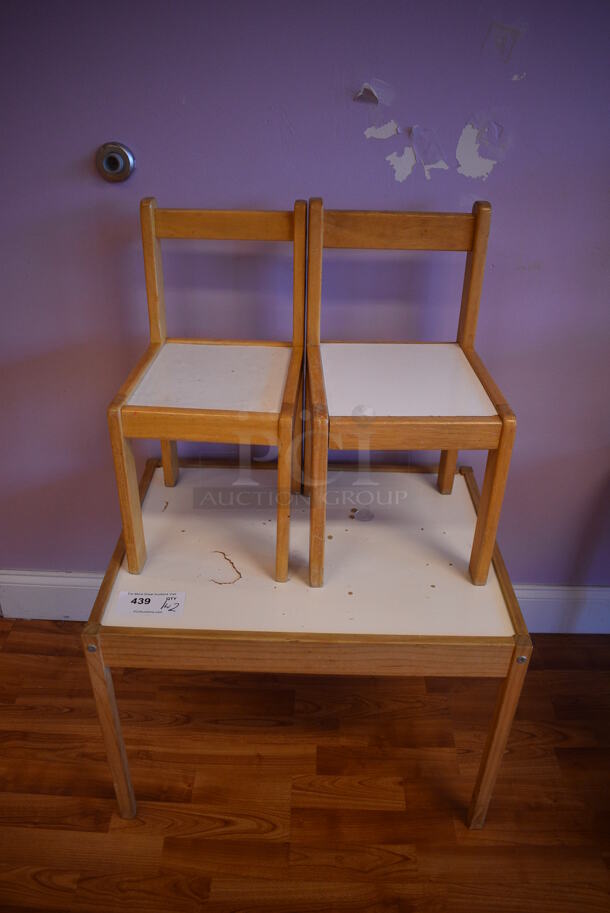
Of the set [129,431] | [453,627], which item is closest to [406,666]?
[453,627]

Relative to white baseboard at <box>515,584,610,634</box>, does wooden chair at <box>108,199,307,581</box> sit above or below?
above

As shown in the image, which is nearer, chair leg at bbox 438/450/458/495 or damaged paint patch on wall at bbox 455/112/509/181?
damaged paint patch on wall at bbox 455/112/509/181

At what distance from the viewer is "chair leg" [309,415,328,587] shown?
1.03 m

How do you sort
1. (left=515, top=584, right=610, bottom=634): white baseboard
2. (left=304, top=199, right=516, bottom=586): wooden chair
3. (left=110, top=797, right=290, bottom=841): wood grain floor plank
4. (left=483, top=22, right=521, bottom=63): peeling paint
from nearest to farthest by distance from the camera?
1. (left=304, top=199, right=516, bottom=586): wooden chair
2. (left=483, top=22, right=521, bottom=63): peeling paint
3. (left=110, top=797, right=290, bottom=841): wood grain floor plank
4. (left=515, top=584, right=610, bottom=634): white baseboard

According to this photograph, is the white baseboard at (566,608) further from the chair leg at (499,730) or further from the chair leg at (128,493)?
the chair leg at (128,493)

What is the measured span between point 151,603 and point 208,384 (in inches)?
15.5

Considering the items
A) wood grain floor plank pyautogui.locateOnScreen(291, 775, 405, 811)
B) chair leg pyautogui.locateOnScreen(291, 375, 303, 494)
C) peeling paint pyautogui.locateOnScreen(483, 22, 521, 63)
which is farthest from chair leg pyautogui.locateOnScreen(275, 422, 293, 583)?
peeling paint pyautogui.locateOnScreen(483, 22, 521, 63)

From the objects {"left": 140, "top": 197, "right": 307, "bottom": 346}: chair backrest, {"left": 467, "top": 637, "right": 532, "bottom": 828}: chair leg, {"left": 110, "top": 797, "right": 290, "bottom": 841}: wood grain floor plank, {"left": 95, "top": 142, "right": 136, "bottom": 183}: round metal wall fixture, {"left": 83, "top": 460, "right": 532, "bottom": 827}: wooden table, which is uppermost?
{"left": 95, "top": 142, "right": 136, "bottom": 183}: round metal wall fixture

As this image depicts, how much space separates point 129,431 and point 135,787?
0.83m

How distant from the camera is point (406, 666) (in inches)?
43.4

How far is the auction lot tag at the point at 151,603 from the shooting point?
1.12m

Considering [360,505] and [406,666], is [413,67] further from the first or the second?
[406,666]

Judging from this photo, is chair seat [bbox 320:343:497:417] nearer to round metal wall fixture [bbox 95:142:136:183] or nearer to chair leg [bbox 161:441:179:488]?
chair leg [bbox 161:441:179:488]

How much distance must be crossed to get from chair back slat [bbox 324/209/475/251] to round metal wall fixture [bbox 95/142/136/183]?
41 cm
